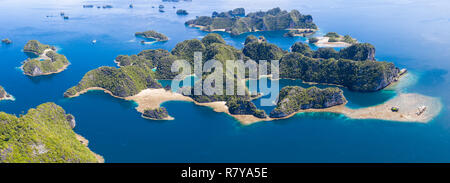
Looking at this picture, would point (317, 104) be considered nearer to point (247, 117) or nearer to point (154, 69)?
point (247, 117)

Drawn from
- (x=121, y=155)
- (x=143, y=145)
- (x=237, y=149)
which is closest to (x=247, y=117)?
(x=237, y=149)

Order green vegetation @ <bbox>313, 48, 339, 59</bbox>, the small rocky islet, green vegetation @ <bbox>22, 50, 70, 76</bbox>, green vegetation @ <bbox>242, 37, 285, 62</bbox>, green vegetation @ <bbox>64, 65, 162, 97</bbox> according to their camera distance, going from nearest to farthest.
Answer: the small rocky islet < green vegetation @ <bbox>64, 65, 162, 97</bbox> < green vegetation @ <bbox>22, 50, 70, 76</bbox> < green vegetation @ <bbox>313, 48, 339, 59</bbox> < green vegetation @ <bbox>242, 37, 285, 62</bbox>

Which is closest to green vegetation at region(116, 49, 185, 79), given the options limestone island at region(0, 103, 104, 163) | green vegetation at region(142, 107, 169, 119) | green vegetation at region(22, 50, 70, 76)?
green vegetation at region(22, 50, 70, 76)

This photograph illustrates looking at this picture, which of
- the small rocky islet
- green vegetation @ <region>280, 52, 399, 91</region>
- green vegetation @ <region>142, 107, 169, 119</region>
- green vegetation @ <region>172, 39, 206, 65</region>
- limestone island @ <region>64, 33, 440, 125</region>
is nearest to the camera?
green vegetation @ <region>142, 107, 169, 119</region>

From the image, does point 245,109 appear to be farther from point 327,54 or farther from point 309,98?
point 327,54

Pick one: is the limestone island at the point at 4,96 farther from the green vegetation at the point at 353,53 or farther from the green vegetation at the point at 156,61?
the green vegetation at the point at 353,53

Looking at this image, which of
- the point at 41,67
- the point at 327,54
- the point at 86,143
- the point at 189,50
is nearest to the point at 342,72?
the point at 327,54

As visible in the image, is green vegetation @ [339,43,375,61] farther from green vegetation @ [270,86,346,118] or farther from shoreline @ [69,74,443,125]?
green vegetation @ [270,86,346,118]
